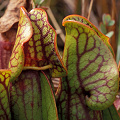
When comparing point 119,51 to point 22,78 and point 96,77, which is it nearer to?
point 96,77

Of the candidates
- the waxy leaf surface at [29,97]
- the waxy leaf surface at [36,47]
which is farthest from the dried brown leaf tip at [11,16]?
the waxy leaf surface at [29,97]

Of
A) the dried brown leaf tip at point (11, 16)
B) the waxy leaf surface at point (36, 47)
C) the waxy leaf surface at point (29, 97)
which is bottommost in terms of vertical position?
the waxy leaf surface at point (29, 97)

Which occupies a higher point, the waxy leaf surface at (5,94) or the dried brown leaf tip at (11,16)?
the dried brown leaf tip at (11,16)

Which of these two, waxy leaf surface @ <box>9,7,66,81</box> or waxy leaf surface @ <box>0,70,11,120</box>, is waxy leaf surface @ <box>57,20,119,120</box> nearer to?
waxy leaf surface @ <box>9,7,66,81</box>

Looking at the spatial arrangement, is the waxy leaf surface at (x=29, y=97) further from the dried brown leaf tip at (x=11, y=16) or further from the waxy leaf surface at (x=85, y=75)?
the dried brown leaf tip at (x=11, y=16)

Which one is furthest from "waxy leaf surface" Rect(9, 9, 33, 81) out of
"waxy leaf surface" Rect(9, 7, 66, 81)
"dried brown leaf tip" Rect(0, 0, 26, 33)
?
"dried brown leaf tip" Rect(0, 0, 26, 33)

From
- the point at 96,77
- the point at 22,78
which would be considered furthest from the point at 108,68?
the point at 22,78

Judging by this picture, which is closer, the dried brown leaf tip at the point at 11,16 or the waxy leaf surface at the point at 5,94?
the waxy leaf surface at the point at 5,94
